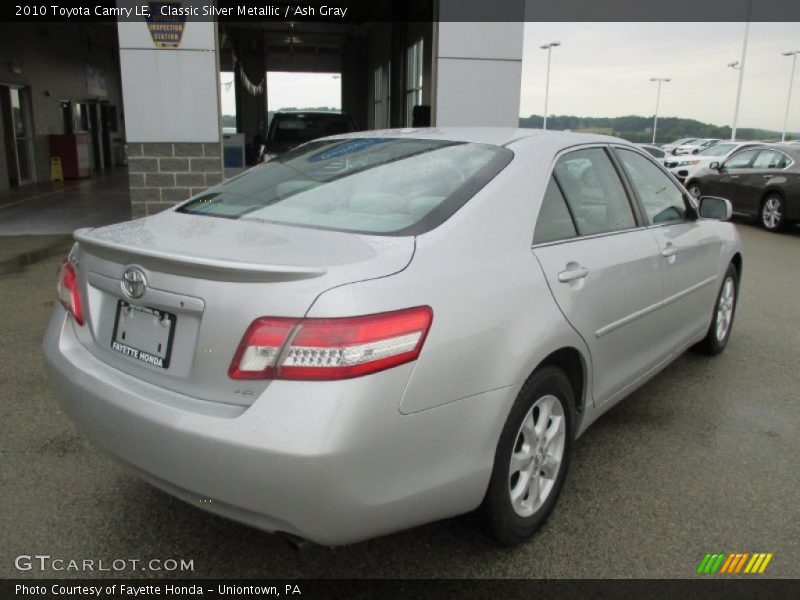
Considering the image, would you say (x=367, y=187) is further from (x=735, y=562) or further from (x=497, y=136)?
(x=735, y=562)

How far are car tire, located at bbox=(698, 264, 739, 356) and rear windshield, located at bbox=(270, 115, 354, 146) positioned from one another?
8.55m

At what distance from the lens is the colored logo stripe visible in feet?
8.50

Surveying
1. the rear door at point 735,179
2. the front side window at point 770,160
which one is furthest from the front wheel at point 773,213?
the front side window at point 770,160

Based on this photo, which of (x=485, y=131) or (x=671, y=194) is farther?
(x=671, y=194)

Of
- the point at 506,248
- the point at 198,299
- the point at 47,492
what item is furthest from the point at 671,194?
the point at 47,492

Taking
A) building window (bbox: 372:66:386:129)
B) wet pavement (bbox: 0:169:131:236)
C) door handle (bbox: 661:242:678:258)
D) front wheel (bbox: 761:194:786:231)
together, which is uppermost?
building window (bbox: 372:66:386:129)

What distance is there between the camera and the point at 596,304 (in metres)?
2.91

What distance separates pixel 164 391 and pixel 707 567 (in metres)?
2.08

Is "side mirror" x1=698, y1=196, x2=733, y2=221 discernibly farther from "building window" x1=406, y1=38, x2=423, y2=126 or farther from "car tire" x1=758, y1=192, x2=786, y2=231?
"building window" x1=406, y1=38, x2=423, y2=126

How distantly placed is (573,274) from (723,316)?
279 centimetres

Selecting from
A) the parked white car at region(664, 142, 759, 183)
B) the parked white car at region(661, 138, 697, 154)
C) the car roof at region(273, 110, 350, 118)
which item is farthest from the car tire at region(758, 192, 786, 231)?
the parked white car at region(661, 138, 697, 154)

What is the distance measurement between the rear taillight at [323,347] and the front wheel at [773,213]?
12.3 meters

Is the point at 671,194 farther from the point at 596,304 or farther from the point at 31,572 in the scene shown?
the point at 31,572

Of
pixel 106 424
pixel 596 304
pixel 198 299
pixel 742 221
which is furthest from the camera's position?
pixel 742 221
